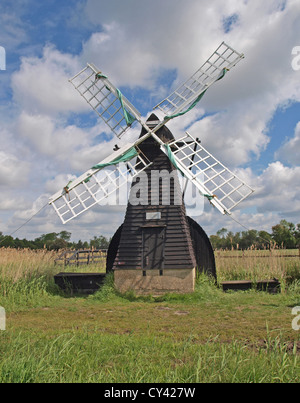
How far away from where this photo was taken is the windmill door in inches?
411

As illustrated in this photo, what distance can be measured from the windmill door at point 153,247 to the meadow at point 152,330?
1069mm

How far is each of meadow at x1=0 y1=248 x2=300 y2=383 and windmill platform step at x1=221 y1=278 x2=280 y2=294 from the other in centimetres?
27

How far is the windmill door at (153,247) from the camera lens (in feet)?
34.2

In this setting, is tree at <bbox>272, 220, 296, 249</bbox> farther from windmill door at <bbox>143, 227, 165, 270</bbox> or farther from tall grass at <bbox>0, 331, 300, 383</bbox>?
tall grass at <bbox>0, 331, 300, 383</bbox>

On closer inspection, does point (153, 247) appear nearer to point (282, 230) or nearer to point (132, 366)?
point (132, 366)

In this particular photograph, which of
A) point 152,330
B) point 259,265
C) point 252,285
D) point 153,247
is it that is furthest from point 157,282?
point 259,265

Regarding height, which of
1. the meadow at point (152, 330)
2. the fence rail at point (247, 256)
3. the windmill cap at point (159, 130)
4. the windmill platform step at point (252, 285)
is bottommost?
the meadow at point (152, 330)

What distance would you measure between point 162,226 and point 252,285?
4.09 m

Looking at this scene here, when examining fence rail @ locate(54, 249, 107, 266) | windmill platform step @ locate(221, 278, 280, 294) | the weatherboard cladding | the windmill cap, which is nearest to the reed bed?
windmill platform step @ locate(221, 278, 280, 294)

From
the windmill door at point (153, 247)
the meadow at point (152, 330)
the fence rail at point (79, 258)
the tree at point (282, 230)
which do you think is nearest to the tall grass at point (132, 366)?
the meadow at point (152, 330)

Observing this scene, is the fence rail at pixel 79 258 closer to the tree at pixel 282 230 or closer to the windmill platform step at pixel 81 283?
the windmill platform step at pixel 81 283
